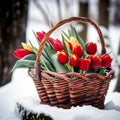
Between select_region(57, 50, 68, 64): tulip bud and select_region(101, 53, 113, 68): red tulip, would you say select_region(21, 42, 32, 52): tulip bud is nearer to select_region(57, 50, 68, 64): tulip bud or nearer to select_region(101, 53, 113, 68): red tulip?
select_region(57, 50, 68, 64): tulip bud

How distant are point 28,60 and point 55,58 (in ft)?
0.60

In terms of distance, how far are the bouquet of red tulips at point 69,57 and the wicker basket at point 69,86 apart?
7 cm

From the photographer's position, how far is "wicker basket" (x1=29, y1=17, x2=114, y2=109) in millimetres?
1871

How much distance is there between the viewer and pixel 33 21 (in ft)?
40.3

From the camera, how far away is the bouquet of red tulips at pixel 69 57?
1.93 metres

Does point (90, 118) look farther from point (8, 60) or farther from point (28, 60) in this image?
point (8, 60)

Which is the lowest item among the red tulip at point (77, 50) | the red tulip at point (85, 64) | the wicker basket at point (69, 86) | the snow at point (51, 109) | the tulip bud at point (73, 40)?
the snow at point (51, 109)

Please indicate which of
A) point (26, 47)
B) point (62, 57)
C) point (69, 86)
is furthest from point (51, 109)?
point (26, 47)

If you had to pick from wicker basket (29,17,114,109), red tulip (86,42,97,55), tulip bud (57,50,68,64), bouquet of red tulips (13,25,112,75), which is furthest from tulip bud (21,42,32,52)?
red tulip (86,42,97,55)

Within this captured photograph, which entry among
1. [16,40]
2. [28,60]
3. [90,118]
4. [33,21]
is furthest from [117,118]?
Answer: [33,21]

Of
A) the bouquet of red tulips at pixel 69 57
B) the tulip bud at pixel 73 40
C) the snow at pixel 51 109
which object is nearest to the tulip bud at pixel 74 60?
the bouquet of red tulips at pixel 69 57

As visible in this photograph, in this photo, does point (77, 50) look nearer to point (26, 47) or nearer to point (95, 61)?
point (95, 61)

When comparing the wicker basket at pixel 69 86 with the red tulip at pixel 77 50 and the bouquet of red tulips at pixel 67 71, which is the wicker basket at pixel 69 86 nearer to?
the bouquet of red tulips at pixel 67 71

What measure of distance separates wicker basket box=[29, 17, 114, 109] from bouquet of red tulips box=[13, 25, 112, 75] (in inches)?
2.7
